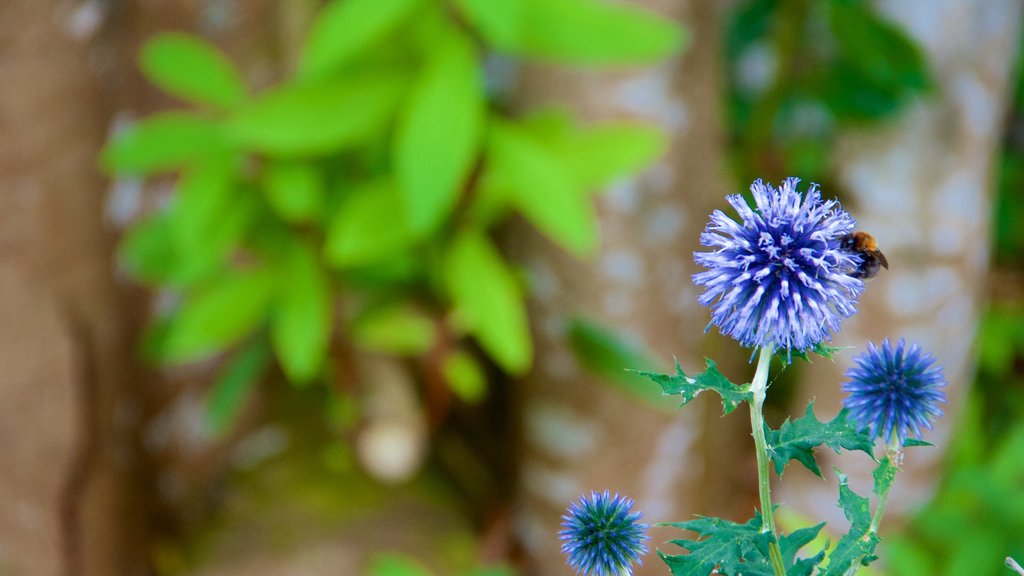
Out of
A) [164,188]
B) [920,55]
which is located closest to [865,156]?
[920,55]

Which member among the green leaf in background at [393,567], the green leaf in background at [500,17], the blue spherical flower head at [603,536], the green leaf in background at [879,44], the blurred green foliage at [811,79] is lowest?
the blue spherical flower head at [603,536]

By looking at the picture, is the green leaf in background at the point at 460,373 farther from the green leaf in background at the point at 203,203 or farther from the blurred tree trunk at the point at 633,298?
the green leaf in background at the point at 203,203

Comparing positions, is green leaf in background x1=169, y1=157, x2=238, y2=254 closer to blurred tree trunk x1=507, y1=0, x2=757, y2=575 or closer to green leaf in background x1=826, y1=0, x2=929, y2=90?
blurred tree trunk x1=507, y1=0, x2=757, y2=575

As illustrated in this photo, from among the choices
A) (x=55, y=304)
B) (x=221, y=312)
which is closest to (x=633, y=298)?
(x=221, y=312)

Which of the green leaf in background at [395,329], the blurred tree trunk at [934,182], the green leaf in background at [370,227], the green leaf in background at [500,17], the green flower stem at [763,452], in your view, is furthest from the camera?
the blurred tree trunk at [934,182]

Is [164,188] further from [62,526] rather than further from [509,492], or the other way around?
[509,492]

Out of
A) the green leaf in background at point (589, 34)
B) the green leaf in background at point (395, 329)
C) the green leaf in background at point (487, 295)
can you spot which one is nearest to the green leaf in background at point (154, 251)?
the green leaf in background at point (395, 329)

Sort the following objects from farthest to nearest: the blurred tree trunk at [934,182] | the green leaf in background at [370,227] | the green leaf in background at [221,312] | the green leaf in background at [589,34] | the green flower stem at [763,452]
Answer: the blurred tree trunk at [934,182] < the green leaf in background at [221,312] < the green leaf in background at [370,227] < the green leaf in background at [589,34] < the green flower stem at [763,452]

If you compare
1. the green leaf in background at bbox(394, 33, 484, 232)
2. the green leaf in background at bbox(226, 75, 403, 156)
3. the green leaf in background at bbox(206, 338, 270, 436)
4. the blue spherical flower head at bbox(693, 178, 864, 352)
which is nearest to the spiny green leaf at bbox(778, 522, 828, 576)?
the blue spherical flower head at bbox(693, 178, 864, 352)
